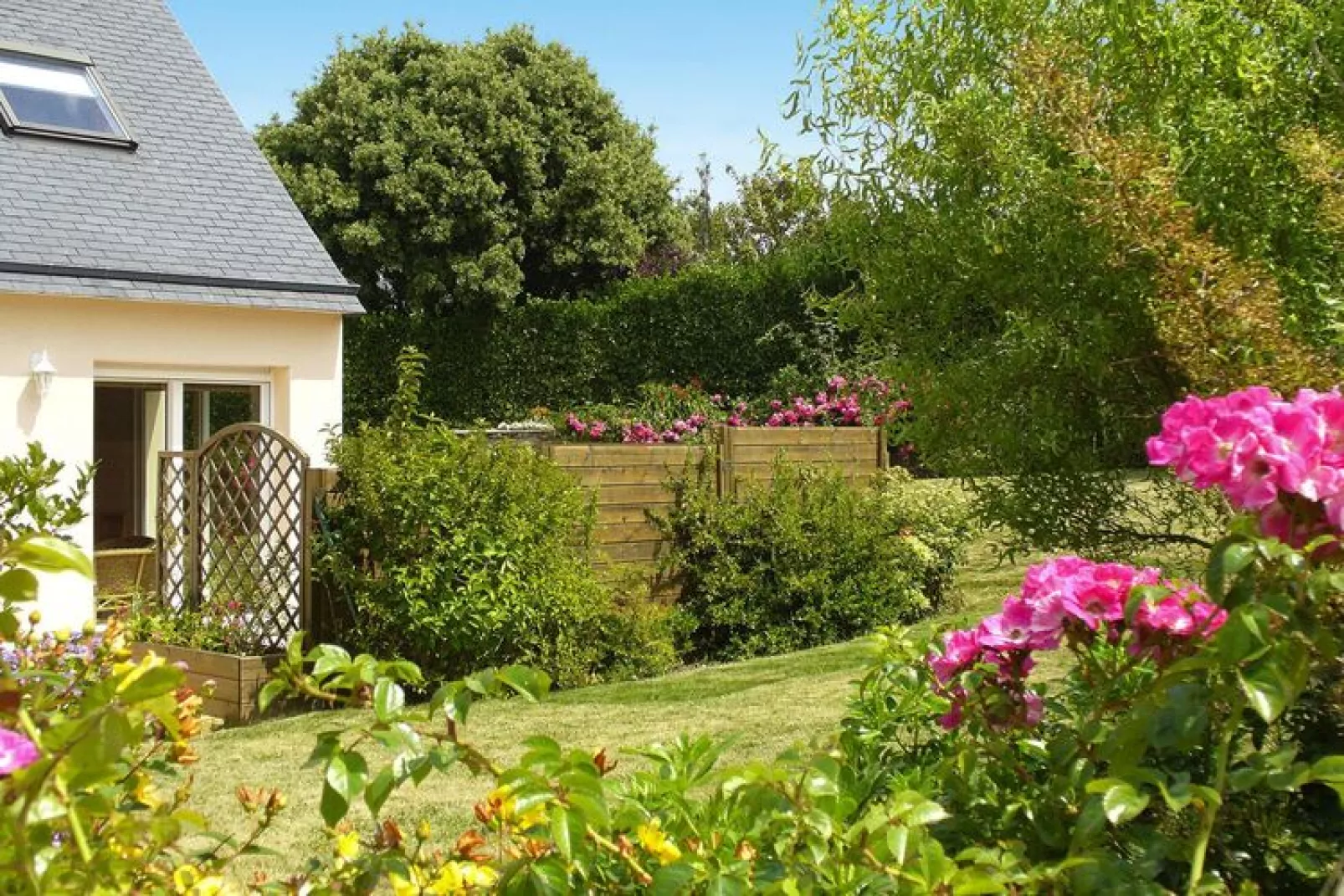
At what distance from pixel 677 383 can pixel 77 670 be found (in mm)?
19298

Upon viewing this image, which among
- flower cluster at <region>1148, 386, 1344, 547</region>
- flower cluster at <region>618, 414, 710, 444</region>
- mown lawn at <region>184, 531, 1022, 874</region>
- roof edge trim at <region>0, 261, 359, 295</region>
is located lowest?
mown lawn at <region>184, 531, 1022, 874</region>

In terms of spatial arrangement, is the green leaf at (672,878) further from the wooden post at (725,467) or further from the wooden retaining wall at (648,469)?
the wooden post at (725,467)

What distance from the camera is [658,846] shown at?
1846 millimetres

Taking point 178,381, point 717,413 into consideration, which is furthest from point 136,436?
point 717,413

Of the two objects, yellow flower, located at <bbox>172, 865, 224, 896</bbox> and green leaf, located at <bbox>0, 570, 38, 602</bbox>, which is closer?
green leaf, located at <bbox>0, 570, 38, 602</bbox>

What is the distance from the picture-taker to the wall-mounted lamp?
11.1 metres

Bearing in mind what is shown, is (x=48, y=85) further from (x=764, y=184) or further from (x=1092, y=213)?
(x=764, y=184)

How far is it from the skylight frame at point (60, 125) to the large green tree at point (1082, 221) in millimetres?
8723

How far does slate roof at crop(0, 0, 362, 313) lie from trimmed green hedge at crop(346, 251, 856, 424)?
786 cm

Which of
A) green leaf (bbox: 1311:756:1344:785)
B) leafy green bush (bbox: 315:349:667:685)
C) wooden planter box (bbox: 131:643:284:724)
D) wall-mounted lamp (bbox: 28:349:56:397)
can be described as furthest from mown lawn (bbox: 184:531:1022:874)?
wall-mounted lamp (bbox: 28:349:56:397)

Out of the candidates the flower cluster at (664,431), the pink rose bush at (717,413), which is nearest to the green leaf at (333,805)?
the pink rose bush at (717,413)

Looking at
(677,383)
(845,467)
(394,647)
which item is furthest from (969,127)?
(677,383)

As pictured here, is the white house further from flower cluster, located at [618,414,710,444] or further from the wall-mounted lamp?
flower cluster, located at [618,414,710,444]

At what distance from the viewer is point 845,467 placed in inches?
460
